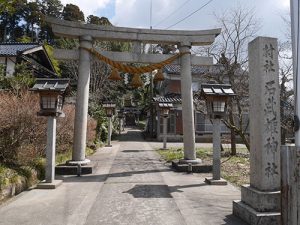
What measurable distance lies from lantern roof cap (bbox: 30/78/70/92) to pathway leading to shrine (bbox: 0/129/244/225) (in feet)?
9.31

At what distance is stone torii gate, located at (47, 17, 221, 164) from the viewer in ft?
40.1

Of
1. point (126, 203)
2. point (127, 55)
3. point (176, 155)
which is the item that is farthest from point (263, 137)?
point (176, 155)

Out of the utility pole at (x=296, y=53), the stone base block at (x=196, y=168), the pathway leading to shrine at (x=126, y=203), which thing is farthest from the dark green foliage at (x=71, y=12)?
the utility pole at (x=296, y=53)

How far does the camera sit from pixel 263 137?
6.19 m

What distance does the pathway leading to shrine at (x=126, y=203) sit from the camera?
6.40 meters

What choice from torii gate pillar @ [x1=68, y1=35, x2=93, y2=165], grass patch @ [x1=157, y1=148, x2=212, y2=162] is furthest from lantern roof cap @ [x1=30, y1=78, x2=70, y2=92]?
grass patch @ [x1=157, y1=148, x2=212, y2=162]

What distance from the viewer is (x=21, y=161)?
387 inches

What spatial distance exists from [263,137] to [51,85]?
6382 mm

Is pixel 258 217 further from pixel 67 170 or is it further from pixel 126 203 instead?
pixel 67 170

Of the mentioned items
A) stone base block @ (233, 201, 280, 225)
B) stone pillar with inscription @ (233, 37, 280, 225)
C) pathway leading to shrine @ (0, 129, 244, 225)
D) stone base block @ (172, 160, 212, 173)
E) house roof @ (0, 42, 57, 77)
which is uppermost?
house roof @ (0, 42, 57, 77)

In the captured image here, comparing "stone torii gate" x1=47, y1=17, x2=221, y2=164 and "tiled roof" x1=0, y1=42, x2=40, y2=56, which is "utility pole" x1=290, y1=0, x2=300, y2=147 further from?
"tiled roof" x1=0, y1=42, x2=40, y2=56

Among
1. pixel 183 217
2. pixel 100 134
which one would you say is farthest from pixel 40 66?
pixel 183 217

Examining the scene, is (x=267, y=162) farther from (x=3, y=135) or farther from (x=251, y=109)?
(x=3, y=135)

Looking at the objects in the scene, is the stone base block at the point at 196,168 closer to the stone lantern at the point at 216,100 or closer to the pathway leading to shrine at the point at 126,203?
the pathway leading to shrine at the point at 126,203
